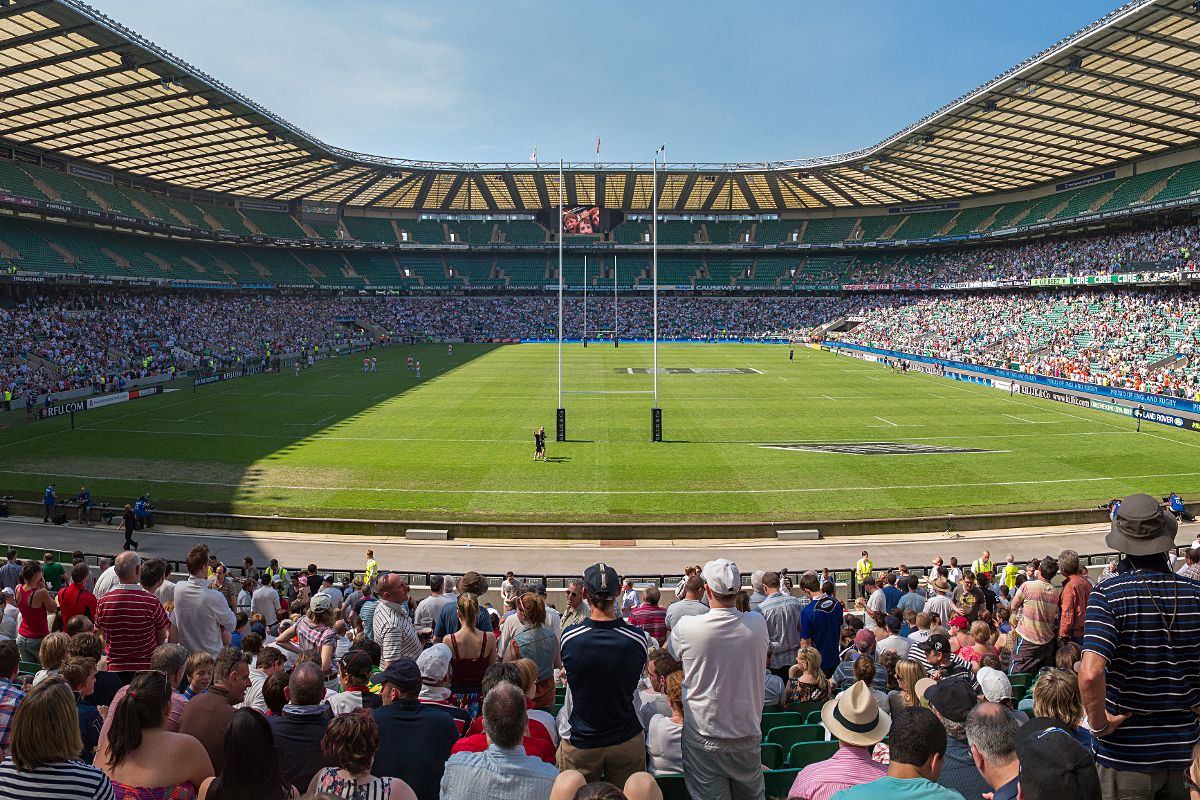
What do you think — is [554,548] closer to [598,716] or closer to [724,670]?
[598,716]

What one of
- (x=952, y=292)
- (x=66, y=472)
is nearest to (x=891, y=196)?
(x=952, y=292)

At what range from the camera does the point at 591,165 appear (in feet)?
309

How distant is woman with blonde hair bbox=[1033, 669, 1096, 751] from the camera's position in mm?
5027

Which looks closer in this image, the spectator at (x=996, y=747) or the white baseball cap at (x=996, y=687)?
the spectator at (x=996, y=747)

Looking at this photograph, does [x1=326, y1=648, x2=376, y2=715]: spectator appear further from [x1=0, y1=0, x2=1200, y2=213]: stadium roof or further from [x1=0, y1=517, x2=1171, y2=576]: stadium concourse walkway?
[x1=0, y1=0, x2=1200, y2=213]: stadium roof

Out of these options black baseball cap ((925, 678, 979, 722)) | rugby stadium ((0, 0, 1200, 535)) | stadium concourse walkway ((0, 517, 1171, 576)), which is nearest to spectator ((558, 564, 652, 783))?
black baseball cap ((925, 678, 979, 722))

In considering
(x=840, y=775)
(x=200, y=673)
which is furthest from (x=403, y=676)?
(x=840, y=775)

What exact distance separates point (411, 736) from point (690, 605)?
3.49 m

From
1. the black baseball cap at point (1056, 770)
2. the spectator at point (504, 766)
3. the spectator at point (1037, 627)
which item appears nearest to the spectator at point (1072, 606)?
the spectator at point (1037, 627)

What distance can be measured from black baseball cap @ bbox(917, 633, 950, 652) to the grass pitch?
51.6 feet

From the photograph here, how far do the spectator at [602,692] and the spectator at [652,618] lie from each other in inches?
158

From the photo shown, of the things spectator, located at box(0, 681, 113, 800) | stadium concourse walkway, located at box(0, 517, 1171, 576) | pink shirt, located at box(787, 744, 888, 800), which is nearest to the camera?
spectator, located at box(0, 681, 113, 800)

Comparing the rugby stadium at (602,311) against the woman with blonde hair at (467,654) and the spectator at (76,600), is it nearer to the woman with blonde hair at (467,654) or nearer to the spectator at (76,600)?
the spectator at (76,600)

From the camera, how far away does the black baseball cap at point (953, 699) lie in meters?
4.93
